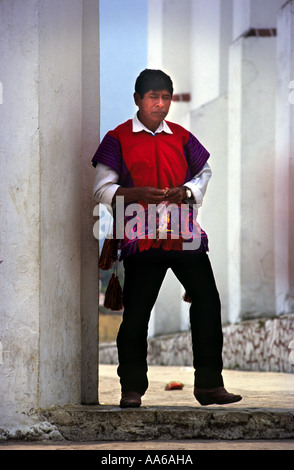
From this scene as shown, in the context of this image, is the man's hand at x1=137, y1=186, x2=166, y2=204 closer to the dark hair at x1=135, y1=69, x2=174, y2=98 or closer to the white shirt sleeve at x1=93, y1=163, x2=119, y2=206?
the white shirt sleeve at x1=93, y1=163, x2=119, y2=206

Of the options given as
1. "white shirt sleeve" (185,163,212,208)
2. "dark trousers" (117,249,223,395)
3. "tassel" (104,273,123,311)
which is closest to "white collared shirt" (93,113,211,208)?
"white shirt sleeve" (185,163,212,208)

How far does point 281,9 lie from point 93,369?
5.45 m

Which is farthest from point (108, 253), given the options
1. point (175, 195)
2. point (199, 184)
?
point (199, 184)

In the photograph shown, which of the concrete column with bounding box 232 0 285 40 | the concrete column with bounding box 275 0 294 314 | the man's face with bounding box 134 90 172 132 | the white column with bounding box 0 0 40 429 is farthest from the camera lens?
A: the concrete column with bounding box 232 0 285 40

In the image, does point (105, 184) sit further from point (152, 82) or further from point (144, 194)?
point (152, 82)

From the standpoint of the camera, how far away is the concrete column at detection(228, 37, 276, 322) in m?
9.64

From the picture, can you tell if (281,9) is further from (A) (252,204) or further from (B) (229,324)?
(B) (229,324)

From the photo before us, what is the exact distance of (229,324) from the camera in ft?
33.6

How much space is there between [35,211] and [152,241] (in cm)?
55
